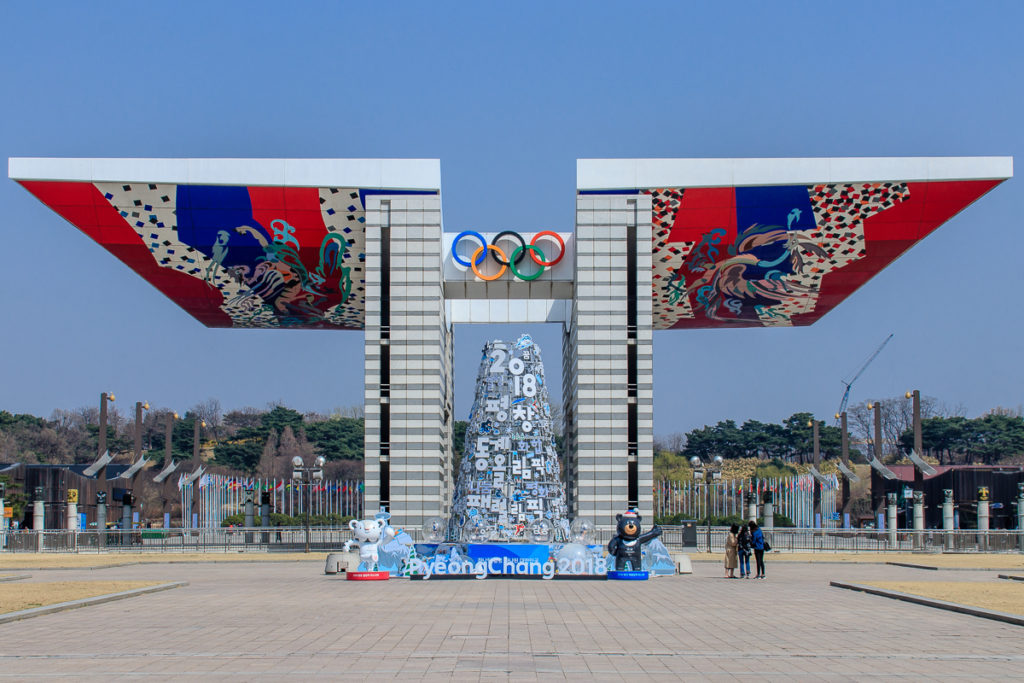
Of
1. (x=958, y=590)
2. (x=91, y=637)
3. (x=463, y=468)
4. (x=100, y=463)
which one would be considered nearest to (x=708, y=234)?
(x=463, y=468)

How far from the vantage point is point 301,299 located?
165 feet

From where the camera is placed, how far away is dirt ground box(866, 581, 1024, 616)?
19.9 metres

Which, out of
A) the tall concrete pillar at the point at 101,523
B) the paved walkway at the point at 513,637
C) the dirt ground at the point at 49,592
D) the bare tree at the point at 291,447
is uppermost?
the bare tree at the point at 291,447

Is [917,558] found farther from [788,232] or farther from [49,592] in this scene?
[49,592]

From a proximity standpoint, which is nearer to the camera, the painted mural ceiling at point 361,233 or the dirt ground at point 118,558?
the dirt ground at point 118,558

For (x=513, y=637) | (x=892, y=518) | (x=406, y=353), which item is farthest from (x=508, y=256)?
(x=513, y=637)

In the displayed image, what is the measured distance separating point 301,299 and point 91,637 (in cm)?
3577

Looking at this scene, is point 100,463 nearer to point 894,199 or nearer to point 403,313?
point 403,313

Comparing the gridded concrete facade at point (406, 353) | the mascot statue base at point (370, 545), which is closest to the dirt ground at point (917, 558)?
the gridded concrete facade at point (406, 353)

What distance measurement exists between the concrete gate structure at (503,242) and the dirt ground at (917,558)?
5.04m

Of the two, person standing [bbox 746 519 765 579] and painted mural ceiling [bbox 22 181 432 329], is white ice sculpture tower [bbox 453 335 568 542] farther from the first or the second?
painted mural ceiling [bbox 22 181 432 329]

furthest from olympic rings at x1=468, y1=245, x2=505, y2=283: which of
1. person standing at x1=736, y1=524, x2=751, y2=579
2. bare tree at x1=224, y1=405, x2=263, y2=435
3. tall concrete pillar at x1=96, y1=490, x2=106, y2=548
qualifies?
bare tree at x1=224, y1=405, x2=263, y2=435

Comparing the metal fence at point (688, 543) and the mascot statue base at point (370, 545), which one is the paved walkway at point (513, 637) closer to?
the mascot statue base at point (370, 545)

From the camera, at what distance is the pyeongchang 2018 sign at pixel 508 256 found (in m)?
44.4
